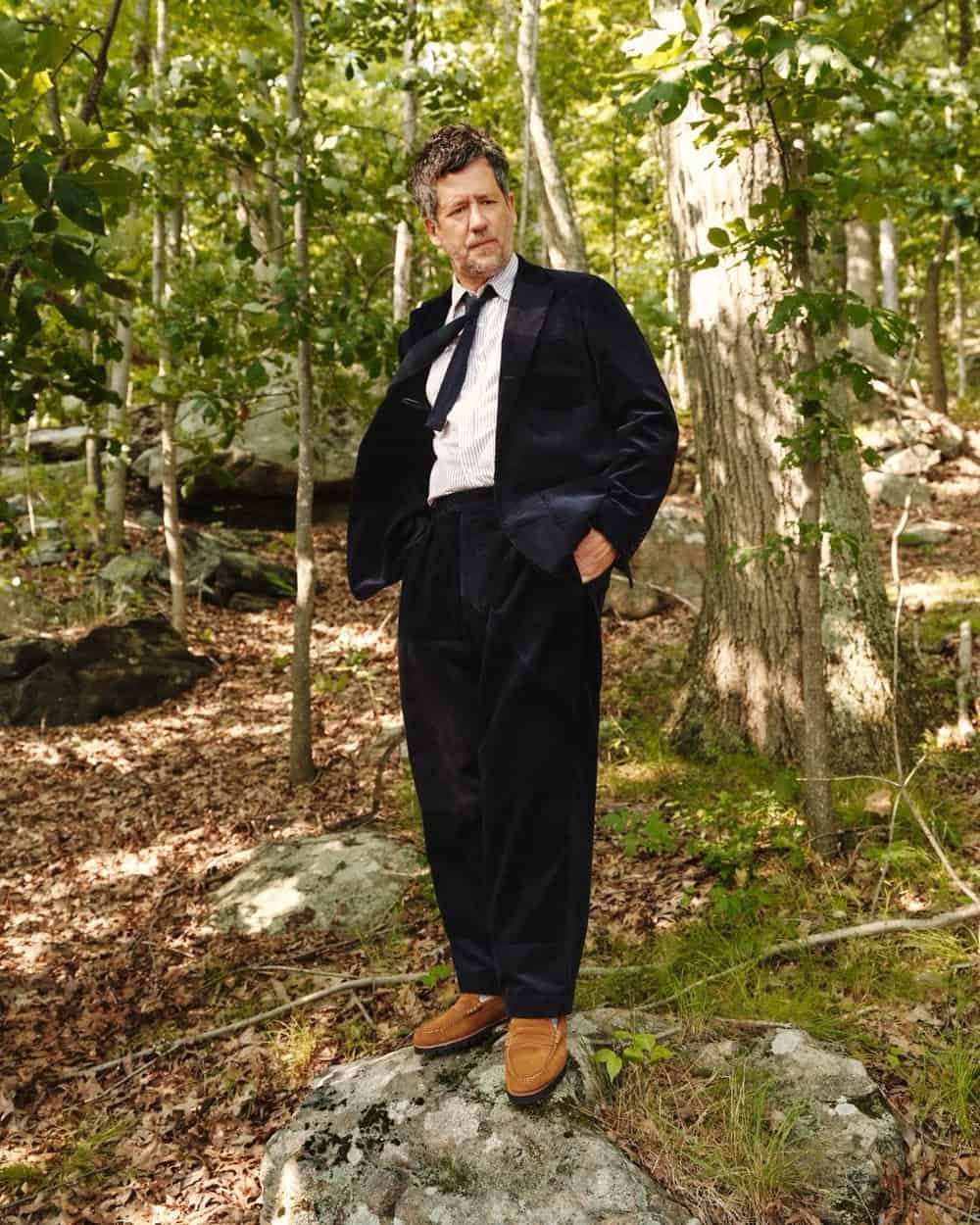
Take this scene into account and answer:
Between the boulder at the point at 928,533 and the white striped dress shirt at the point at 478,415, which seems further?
the boulder at the point at 928,533

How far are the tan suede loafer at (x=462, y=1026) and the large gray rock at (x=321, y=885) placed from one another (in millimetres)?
1412

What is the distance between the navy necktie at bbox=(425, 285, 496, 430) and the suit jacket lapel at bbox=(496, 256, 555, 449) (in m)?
0.10

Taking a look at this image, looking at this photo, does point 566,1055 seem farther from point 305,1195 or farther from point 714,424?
point 714,424

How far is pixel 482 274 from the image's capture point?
243cm

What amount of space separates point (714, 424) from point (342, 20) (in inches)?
119

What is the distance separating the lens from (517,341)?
2.34 metres

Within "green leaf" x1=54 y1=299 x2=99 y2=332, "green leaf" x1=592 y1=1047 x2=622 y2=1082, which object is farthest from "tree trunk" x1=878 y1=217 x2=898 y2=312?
"green leaf" x1=592 y1=1047 x2=622 y2=1082

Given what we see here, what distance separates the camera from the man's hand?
224 cm

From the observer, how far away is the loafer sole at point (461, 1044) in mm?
2648

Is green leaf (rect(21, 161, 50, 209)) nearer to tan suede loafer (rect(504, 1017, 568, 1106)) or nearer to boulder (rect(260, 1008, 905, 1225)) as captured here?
tan suede loafer (rect(504, 1017, 568, 1106))

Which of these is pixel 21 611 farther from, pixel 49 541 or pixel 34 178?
pixel 34 178

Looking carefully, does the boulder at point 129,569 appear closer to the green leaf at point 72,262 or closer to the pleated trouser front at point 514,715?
the green leaf at point 72,262

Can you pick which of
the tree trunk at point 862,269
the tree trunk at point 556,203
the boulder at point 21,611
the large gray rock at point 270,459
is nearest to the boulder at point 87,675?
the boulder at point 21,611

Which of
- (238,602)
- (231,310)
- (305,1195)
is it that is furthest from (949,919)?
(238,602)
